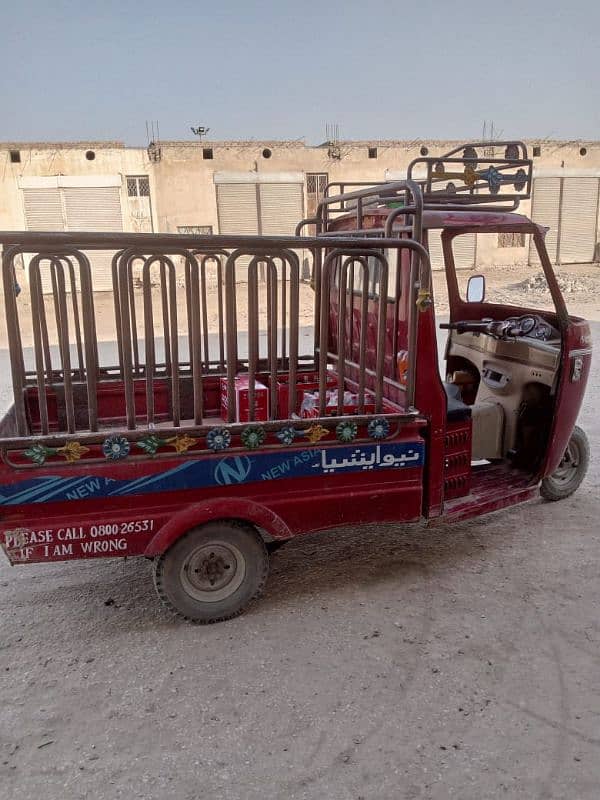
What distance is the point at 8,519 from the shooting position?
116 inches

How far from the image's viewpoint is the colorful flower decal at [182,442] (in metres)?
3.10

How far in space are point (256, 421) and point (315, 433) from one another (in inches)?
12.4

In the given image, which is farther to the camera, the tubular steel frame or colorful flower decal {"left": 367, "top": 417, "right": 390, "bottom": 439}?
colorful flower decal {"left": 367, "top": 417, "right": 390, "bottom": 439}

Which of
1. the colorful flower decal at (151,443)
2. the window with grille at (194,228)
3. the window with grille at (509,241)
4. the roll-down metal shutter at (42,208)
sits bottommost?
the colorful flower decal at (151,443)

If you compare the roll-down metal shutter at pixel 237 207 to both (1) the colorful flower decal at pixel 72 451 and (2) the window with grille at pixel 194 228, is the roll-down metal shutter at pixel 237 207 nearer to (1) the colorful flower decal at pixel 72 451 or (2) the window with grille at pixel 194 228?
(2) the window with grille at pixel 194 228

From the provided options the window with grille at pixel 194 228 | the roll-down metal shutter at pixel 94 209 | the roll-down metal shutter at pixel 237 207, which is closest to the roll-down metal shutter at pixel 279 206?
the roll-down metal shutter at pixel 237 207

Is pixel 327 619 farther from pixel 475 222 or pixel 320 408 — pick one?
pixel 475 222

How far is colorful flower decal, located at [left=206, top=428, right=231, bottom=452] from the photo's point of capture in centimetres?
312

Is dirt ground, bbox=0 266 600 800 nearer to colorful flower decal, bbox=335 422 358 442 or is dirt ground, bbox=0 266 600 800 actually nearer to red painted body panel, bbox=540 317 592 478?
red painted body panel, bbox=540 317 592 478

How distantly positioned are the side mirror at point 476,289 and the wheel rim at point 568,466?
132 cm

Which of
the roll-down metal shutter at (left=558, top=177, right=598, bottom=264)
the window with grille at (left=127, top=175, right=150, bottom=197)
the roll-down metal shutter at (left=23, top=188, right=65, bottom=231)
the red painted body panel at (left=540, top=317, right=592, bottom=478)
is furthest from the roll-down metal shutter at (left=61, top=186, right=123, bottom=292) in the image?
the red painted body panel at (left=540, top=317, right=592, bottom=478)

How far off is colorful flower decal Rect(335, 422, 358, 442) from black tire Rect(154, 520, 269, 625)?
27.2 inches

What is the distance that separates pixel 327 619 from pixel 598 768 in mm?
1398

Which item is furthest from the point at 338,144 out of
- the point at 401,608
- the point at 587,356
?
the point at 401,608
